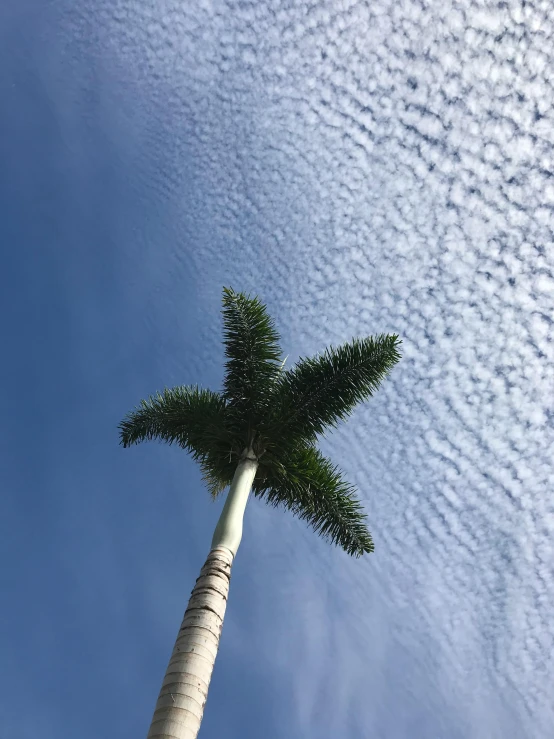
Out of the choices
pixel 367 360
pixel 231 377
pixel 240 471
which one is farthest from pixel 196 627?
pixel 367 360

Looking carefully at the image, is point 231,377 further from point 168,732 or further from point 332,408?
point 168,732

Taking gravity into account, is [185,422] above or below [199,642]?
above

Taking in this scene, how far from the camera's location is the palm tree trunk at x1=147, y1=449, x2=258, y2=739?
8.77m

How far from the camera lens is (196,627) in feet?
32.7

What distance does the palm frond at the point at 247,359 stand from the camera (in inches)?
544

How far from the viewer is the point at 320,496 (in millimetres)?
13820

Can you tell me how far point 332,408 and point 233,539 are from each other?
12.2ft

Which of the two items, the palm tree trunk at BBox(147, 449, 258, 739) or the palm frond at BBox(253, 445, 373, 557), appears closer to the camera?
the palm tree trunk at BBox(147, 449, 258, 739)

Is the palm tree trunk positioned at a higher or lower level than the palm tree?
lower

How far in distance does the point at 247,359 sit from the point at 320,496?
3.29m

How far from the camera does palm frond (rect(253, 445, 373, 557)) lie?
543 inches

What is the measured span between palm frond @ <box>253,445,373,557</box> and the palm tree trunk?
1680mm

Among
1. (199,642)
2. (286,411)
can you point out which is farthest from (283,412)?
(199,642)

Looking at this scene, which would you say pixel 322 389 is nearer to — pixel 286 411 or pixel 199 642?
pixel 286 411
